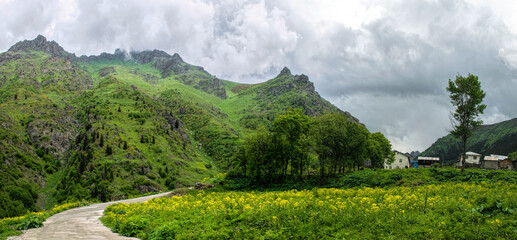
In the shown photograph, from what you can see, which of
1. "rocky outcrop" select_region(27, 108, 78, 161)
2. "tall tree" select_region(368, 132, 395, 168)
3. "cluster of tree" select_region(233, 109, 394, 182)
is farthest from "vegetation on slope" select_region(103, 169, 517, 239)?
"rocky outcrop" select_region(27, 108, 78, 161)

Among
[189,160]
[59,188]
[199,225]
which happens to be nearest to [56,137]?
[59,188]

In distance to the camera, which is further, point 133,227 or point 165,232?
point 133,227

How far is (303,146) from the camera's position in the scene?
4691cm

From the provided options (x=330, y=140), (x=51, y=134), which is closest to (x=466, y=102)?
(x=330, y=140)

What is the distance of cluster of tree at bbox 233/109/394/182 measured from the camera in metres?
44.7

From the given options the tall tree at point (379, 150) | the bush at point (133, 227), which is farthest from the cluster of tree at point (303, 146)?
the bush at point (133, 227)

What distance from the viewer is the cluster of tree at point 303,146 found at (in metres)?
44.7

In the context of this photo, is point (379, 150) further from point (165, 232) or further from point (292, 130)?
point (165, 232)

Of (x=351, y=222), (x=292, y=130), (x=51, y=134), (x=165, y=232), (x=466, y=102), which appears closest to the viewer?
(x=351, y=222)

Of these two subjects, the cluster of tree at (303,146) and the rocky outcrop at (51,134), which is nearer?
the cluster of tree at (303,146)

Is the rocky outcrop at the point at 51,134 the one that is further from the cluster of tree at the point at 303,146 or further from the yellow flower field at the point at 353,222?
the yellow flower field at the point at 353,222

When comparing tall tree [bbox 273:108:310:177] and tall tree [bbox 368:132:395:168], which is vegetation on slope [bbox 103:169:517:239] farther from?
tall tree [bbox 368:132:395:168]

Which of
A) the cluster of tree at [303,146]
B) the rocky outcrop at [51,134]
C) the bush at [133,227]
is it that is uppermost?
the rocky outcrop at [51,134]

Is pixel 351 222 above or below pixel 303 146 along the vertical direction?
below
